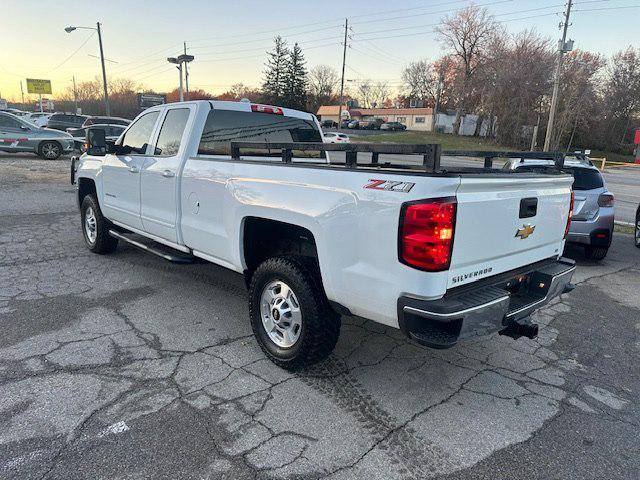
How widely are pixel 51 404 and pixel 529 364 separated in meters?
3.54

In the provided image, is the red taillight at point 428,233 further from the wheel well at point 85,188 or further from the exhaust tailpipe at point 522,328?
the wheel well at point 85,188

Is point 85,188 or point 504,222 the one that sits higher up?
point 504,222

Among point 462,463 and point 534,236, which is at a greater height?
point 534,236

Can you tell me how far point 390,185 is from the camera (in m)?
2.52

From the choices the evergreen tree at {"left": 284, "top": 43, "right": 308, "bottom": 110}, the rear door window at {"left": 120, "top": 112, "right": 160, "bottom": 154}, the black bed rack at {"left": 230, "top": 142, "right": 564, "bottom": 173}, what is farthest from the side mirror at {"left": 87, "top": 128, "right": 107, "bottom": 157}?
the evergreen tree at {"left": 284, "top": 43, "right": 308, "bottom": 110}

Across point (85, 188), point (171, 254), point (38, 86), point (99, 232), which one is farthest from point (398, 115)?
point (171, 254)

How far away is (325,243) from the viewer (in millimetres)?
2889

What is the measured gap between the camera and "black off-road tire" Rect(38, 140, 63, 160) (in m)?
17.8

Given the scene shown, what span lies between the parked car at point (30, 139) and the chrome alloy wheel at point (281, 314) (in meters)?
17.7

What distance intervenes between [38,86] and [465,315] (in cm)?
8116

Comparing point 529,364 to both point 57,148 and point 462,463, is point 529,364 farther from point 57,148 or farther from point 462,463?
point 57,148

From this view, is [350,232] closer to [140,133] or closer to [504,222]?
[504,222]

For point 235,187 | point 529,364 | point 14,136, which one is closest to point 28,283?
point 235,187

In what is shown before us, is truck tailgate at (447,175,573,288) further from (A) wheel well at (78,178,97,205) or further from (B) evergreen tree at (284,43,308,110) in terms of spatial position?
(B) evergreen tree at (284,43,308,110)
